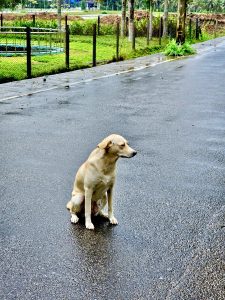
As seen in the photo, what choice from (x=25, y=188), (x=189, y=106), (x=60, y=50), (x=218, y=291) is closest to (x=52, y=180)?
(x=25, y=188)

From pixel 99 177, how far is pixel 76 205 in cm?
50

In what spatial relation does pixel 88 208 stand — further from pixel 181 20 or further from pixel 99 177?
pixel 181 20

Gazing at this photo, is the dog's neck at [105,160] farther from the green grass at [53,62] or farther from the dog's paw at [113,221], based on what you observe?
the green grass at [53,62]

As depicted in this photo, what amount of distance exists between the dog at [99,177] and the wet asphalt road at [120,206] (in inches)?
7.3

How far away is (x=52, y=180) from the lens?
6.74 metres

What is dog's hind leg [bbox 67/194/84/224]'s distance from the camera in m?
5.29

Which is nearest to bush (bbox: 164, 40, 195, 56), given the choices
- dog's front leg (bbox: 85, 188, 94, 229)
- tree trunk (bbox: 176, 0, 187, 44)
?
tree trunk (bbox: 176, 0, 187, 44)

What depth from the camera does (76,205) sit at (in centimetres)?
532

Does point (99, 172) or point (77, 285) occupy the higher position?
point (99, 172)

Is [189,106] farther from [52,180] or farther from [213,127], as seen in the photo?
[52,180]

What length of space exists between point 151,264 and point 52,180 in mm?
2558

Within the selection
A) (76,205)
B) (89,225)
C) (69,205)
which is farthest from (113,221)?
(69,205)

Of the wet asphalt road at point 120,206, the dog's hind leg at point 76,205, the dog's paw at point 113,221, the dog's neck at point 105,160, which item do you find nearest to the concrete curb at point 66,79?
the wet asphalt road at point 120,206

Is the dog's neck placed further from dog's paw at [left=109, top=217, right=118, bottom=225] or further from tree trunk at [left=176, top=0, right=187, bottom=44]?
tree trunk at [left=176, top=0, right=187, bottom=44]
